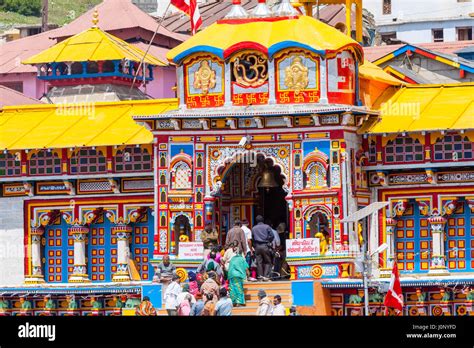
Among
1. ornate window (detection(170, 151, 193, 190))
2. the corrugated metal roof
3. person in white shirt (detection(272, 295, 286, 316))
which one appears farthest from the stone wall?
person in white shirt (detection(272, 295, 286, 316))

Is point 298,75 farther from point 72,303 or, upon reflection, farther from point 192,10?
point 72,303

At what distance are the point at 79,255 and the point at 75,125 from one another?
3.52 metres

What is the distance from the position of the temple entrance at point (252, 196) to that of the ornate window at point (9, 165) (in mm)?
6299

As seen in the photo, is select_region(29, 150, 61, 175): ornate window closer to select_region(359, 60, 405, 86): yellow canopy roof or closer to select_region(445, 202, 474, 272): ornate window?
select_region(359, 60, 405, 86): yellow canopy roof

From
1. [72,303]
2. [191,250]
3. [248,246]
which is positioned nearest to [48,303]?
[72,303]

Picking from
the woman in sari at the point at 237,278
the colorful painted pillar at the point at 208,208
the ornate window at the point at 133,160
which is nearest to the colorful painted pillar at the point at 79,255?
the ornate window at the point at 133,160

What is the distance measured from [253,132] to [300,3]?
6.24m

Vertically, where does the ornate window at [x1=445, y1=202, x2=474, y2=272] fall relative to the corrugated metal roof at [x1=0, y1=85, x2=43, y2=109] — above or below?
below

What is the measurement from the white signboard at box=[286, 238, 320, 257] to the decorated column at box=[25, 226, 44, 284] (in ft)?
28.6

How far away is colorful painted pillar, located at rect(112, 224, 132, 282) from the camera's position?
186 feet

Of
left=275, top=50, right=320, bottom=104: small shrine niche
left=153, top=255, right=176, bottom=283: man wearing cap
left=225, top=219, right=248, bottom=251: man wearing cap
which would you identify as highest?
left=275, top=50, right=320, bottom=104: small shrine niche

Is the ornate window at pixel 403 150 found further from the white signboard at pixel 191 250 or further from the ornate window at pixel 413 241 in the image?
the white signboard at pixel 191 250

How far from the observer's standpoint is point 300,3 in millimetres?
58281
